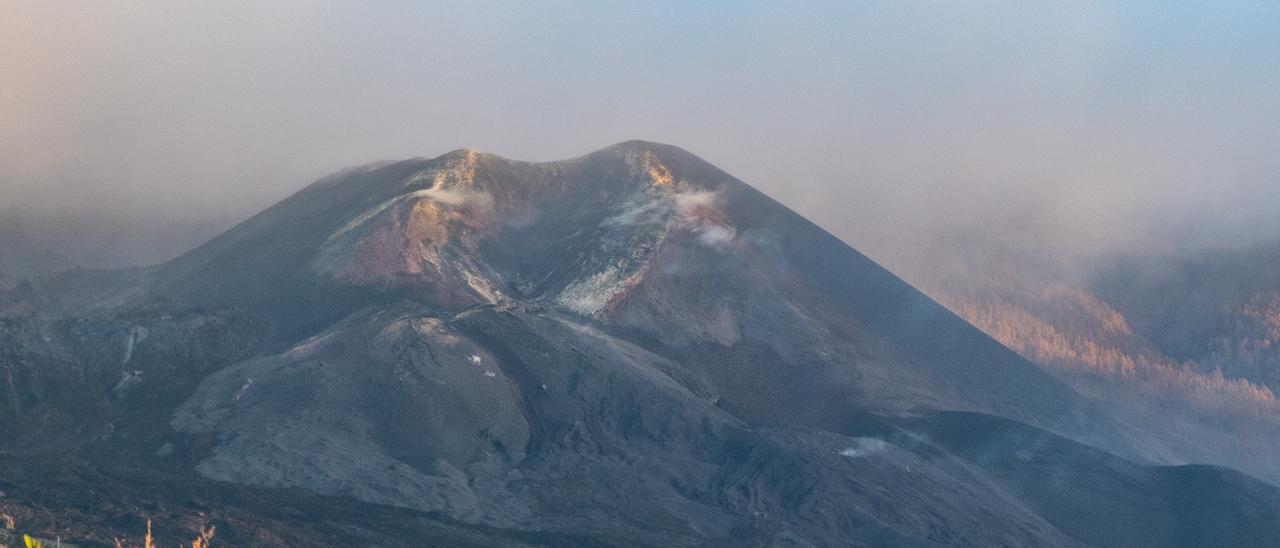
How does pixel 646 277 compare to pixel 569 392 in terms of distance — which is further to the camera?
pixel 646 277

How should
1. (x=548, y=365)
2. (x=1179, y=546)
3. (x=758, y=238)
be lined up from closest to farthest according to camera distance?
(x=1179, y=546)
(x=548, y=365)
(x=758, y=238)

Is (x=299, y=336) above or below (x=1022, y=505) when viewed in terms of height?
below

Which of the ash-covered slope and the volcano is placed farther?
the ash-covered slope

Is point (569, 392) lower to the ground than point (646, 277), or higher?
lower

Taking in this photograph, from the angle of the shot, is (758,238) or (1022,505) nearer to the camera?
(1022,505)

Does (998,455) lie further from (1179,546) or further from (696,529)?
(696,529)

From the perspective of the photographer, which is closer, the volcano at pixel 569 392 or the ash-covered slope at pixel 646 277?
the volcano at pixel 569 392

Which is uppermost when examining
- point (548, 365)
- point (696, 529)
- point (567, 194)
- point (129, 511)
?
point (567, 194)

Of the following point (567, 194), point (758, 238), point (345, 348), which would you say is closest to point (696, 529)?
point (345, 348)
